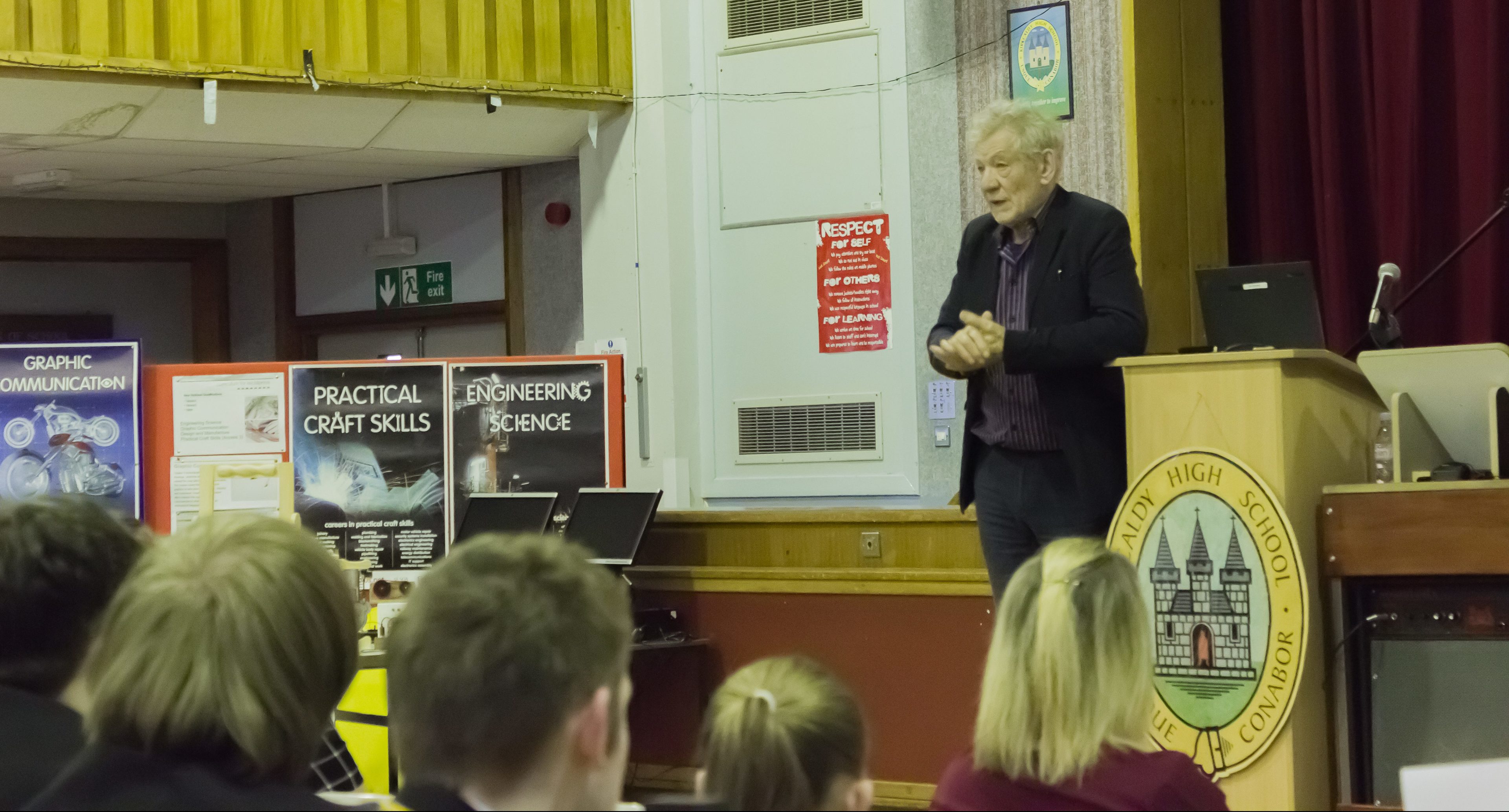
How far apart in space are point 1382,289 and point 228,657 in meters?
3.14

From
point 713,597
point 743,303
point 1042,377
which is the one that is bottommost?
point 713,597

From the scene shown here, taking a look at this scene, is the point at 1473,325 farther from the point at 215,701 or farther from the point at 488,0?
the point at 215,701

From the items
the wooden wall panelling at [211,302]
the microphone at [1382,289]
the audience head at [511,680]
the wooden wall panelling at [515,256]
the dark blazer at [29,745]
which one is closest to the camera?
the audience head at [511,680]

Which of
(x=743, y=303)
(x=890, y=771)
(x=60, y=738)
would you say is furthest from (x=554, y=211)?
(x=60, y=738)

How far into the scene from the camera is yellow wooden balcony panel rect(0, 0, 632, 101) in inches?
206

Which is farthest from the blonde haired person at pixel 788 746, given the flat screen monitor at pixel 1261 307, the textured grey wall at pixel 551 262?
the textured grey wall at pixel 551 262

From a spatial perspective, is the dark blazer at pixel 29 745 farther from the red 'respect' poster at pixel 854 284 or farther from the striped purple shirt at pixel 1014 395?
the red 'respect' poster at pixel 854 284

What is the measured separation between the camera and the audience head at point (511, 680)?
1178 millimetres

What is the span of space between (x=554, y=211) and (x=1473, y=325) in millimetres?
3648

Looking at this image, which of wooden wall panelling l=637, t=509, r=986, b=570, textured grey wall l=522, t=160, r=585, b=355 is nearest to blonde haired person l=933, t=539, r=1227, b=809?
wooden wall panelling l=637, t=509, r=986, b=570

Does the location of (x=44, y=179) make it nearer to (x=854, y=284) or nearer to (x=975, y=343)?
(x=854, y=284)

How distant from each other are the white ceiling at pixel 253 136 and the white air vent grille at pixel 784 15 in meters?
0.72

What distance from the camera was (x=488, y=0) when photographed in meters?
5.92

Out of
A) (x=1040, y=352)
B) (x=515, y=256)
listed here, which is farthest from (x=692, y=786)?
(x=515, y=256)
